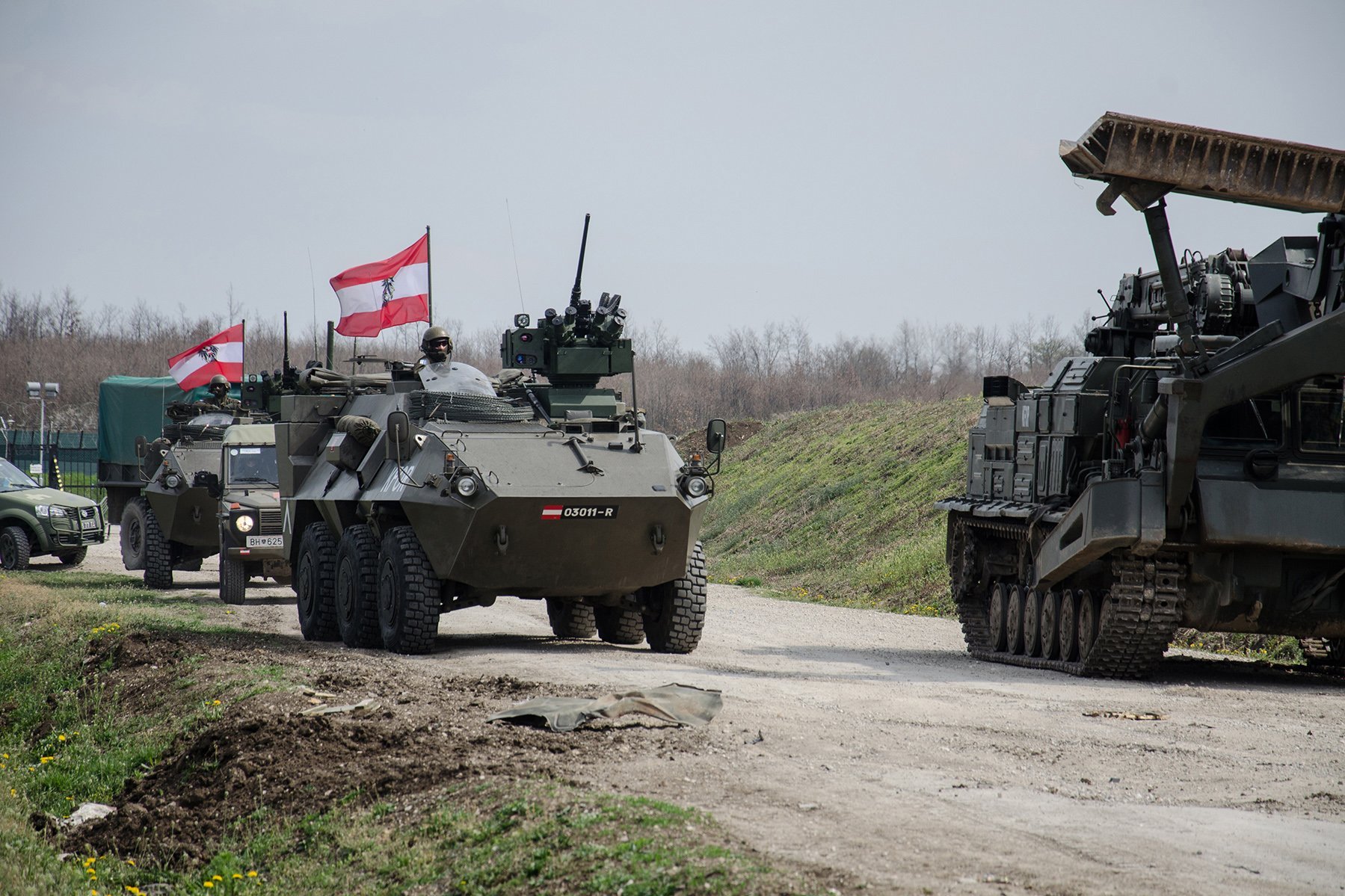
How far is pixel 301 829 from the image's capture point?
7.68 meters

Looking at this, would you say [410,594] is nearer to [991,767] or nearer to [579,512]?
[579,512]

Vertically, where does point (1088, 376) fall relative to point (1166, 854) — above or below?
above

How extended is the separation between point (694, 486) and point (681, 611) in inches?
46.1

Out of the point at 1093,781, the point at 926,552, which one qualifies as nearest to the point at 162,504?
the point at 926,552

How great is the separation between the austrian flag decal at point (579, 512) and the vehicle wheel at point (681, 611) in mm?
1001

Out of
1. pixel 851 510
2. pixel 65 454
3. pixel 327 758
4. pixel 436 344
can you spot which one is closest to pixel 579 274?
pixel 436 344

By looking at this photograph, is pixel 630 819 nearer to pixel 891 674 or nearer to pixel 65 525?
pixel 891 674

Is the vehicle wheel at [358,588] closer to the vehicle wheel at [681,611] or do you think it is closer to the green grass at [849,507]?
the vehicle wheel at [681,611]

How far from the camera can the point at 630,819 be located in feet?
21.0

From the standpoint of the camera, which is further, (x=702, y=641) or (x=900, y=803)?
(x=702, y=641)

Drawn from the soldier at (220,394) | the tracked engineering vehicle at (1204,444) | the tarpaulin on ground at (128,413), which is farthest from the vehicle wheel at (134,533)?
the tracked engineering vehicle at (1204,444)

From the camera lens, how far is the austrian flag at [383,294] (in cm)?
2200

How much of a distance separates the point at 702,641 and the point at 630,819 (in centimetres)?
879

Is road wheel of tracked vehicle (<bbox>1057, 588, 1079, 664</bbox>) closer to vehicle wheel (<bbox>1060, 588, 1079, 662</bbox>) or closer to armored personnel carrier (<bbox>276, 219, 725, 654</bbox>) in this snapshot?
vehicle wheel (<bbox>1060, 588, 1079, 662</bbox>)
